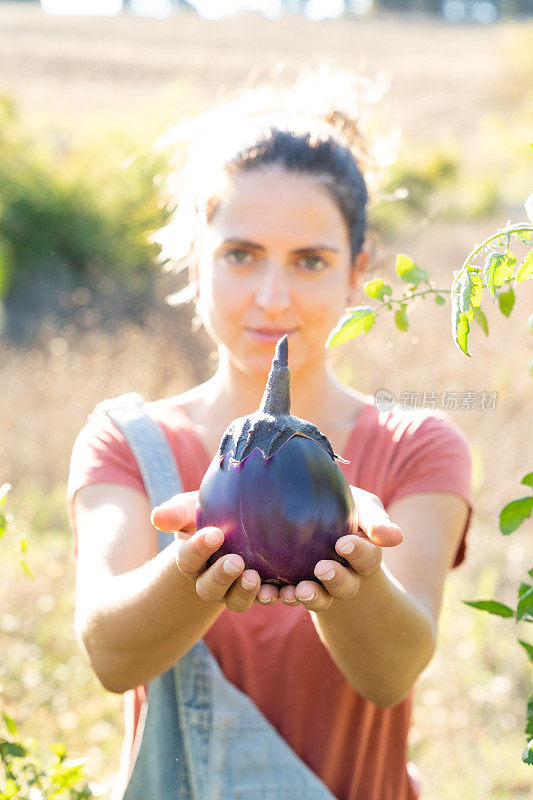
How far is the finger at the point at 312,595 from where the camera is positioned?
925mm

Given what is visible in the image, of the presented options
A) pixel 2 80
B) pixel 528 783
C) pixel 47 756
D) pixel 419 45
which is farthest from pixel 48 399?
pixel 419 45

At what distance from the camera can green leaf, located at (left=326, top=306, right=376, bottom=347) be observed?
3.28ft

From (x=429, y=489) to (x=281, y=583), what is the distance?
1.80 feet

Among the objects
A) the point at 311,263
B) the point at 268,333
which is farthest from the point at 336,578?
the point at 311,263

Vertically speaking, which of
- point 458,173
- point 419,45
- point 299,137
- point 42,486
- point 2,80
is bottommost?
point 42,486

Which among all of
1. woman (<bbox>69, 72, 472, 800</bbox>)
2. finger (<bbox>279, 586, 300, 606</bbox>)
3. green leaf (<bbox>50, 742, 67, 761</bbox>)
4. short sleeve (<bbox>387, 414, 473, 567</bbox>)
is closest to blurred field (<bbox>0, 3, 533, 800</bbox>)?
short sleeve (<bbox>387, 414, 473, 567</bbox>)

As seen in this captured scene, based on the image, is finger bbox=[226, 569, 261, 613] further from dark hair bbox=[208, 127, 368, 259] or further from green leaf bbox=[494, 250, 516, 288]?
dark hair bbox=[208, 127, 368, 259]

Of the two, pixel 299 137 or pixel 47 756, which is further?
pixel 47 756

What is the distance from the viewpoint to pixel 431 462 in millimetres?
1507

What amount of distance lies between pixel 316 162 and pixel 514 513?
29.3 inches

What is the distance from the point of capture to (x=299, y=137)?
5.19 feet

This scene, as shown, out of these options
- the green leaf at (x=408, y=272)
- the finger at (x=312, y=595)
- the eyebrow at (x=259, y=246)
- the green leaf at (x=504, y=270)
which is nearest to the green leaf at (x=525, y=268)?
the green leaf at (x=504, y=270)

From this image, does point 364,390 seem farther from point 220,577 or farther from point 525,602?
point 220,577

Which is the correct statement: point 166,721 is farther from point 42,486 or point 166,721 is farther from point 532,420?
point 532,420
